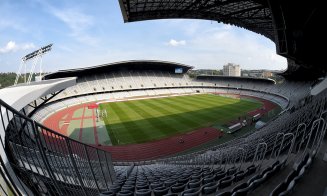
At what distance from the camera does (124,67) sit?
70.2 m

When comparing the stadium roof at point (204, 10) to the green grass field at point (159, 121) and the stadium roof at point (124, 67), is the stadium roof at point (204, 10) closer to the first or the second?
the green grass field at point (159, 121)

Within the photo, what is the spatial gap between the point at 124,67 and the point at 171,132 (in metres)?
45.8

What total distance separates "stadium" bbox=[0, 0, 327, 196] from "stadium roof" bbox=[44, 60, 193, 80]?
1.44ft

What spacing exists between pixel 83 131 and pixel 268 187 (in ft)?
96.0

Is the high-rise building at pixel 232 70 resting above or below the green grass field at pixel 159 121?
above

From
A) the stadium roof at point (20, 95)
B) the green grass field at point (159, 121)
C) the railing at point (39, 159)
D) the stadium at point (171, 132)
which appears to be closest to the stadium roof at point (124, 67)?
the stadium at point (171, 132)

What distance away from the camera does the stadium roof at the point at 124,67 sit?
57.0m

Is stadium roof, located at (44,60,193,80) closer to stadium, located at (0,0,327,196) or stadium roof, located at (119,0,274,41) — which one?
stadium, located at (0,0,327,196)

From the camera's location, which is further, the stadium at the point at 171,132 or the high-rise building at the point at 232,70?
the high-rise building at the point at 232,70

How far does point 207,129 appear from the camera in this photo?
95.7 ft

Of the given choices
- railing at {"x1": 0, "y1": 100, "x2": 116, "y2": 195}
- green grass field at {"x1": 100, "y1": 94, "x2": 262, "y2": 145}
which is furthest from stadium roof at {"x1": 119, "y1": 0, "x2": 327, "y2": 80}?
railing at {"x1": 0, "y1": 100, "x2": 116, "y2": 195}

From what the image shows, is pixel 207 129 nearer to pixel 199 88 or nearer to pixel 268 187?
pixel 268 187

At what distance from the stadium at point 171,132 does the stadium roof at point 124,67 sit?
44 centimetres

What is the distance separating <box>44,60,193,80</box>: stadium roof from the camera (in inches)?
2245
